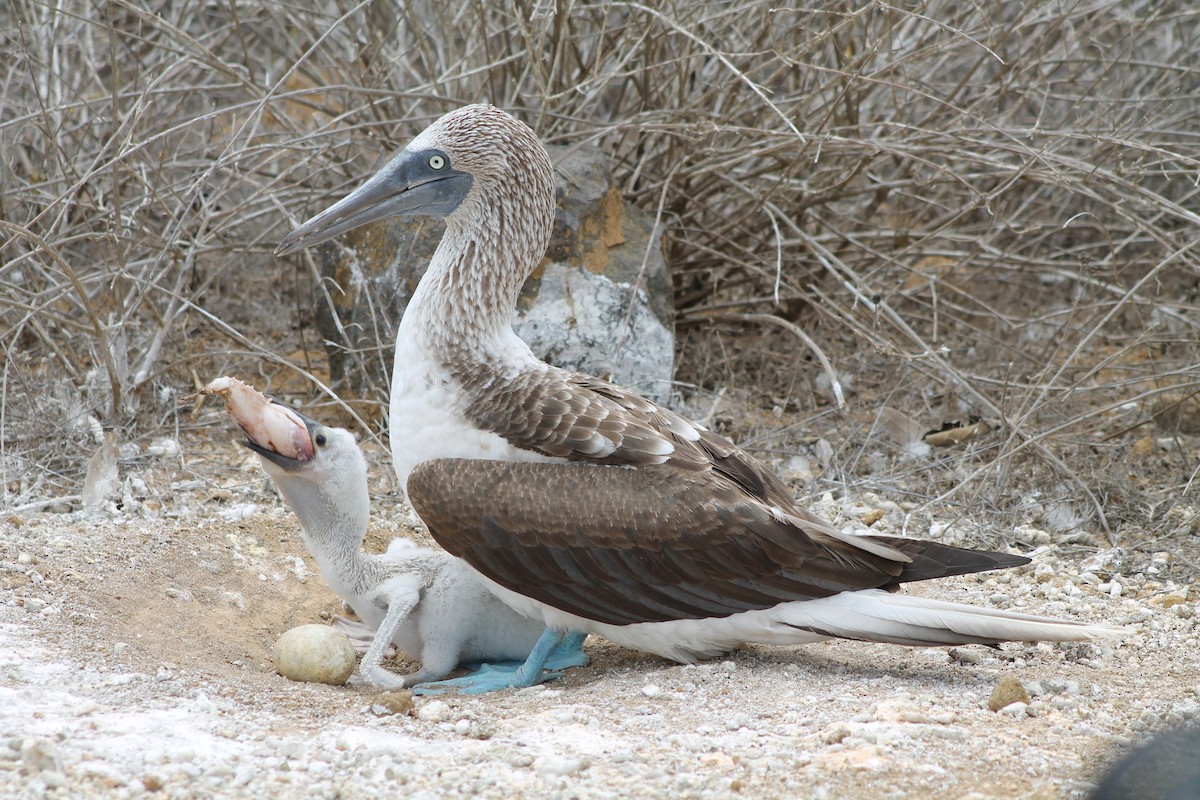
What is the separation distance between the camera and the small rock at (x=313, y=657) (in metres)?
3.94

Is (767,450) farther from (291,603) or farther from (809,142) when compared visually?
(291,603)

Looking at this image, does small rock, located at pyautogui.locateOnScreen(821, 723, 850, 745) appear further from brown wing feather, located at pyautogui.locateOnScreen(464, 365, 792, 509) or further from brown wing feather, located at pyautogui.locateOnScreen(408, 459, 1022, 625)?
brown wing feather, located at pyautogui.locateOnScreen(464, 365, 792, 509)

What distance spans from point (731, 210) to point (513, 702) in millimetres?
3743

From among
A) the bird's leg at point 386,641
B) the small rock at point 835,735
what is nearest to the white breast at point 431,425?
the bird's leg at point 386,641

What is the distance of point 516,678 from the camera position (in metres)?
3.99

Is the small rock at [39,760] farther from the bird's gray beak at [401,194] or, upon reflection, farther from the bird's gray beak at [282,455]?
the bird's gray beak at [401,194]

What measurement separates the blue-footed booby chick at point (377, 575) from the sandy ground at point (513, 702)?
306mm

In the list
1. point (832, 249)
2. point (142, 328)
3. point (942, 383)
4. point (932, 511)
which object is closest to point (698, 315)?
point (832, 249)

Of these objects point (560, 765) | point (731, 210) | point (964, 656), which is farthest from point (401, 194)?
point (731, 210)

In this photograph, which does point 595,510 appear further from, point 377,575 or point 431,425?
point 377,575

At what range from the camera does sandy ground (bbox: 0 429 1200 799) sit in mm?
2883

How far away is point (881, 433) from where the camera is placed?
20.0 ft

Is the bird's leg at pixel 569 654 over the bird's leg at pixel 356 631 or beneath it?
over

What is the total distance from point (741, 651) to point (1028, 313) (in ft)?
14.8
